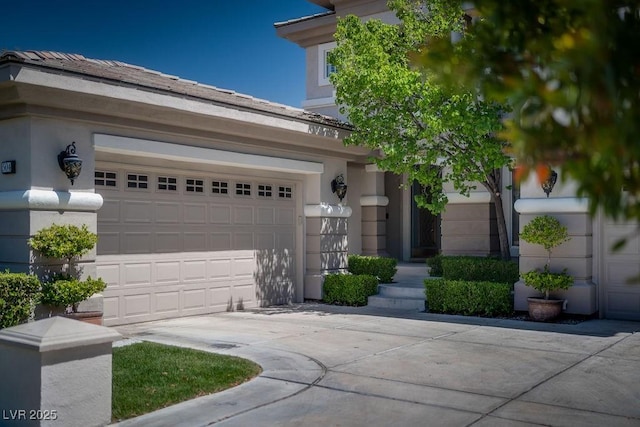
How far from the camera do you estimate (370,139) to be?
13.5 m

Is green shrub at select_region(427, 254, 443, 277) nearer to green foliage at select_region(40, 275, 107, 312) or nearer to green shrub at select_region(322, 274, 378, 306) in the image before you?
green shrub at select_region(322, 274, 378, 306)

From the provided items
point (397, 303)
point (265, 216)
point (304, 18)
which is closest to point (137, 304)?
point (265, 216)

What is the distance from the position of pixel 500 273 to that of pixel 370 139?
3.88 metres

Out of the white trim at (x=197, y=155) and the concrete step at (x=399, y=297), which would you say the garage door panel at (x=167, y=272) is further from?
the concrete step at (x=399, y=297)

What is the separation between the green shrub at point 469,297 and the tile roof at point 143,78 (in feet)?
14.1

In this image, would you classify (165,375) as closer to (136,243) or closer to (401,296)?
(136,243)

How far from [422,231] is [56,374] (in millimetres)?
16154

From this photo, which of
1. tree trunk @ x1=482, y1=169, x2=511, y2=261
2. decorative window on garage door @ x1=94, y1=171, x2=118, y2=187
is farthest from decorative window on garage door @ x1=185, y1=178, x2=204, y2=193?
tree trunk @ x1=482, y1=169, x2=511, y2=261

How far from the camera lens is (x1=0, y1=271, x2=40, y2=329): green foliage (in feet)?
28.5

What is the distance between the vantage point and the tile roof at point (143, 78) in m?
9.55

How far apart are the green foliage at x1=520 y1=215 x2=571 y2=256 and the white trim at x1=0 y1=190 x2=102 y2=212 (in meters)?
7.61

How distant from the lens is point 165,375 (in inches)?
292

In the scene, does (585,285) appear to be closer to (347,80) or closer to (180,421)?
(347,80)

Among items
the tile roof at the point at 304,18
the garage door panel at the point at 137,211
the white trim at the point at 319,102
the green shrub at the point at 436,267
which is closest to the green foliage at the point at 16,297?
the garage door panel at the point at 137,211
